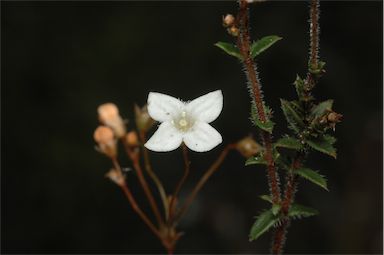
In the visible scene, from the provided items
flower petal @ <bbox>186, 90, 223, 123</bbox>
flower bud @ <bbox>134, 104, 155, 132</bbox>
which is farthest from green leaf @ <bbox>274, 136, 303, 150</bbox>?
flower bud @ <bbox>134, 104, 155, 132</bbox>

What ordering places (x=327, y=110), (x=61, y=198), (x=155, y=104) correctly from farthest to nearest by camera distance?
(x=61, y=198) → (x=155, y=104) → (x=327, y=110)

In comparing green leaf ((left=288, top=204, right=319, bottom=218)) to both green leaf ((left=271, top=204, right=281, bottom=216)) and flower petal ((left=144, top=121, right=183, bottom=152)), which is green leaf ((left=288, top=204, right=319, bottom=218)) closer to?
green leaf ((left=271, top=204, right=281, bottom=216))

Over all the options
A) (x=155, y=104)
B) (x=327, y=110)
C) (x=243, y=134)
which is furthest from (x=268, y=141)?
(x=243, y=134)

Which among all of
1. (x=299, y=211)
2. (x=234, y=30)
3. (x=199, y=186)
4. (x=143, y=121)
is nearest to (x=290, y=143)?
(x=299, y=211)

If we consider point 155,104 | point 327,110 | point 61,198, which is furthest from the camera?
point 61,198

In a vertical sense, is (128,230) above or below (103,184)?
below

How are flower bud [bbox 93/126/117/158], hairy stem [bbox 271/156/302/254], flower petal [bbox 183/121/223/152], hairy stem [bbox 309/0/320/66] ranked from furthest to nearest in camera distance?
flower bud [bbox 93/126/117/158] → flower petal [bbox 183/121/223/152] → hairy stem [bbox 271/156/302/254] → hairy stem [bbox 309/0/320/66]

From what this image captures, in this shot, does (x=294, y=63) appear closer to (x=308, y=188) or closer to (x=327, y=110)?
(x=308, y=188)
